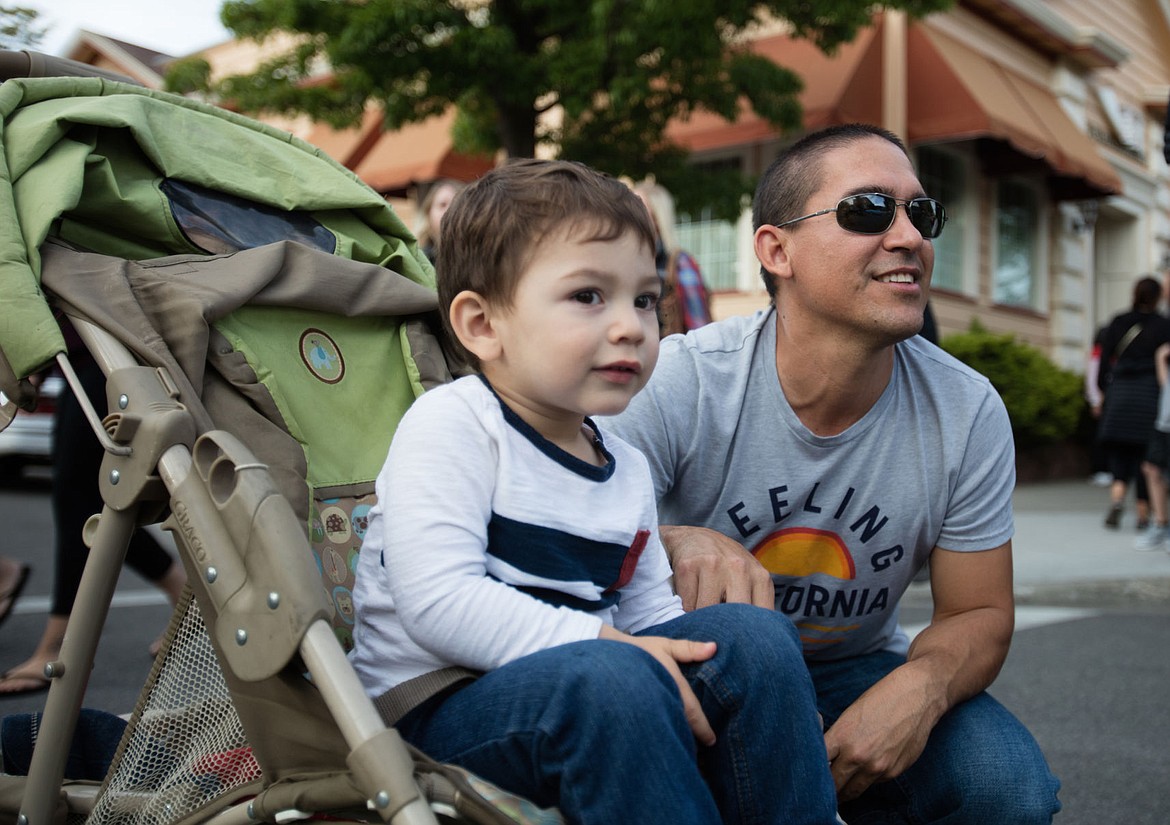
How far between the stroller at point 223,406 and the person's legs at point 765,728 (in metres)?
0.32

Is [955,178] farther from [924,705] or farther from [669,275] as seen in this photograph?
[924,705]

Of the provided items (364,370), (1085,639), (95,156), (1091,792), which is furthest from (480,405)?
(1085,639)

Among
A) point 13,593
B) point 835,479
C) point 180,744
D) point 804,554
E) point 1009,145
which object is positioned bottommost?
point 13,593

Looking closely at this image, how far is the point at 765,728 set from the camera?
1729 mm

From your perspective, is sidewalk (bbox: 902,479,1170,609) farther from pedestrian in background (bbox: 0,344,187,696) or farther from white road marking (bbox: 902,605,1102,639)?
pedestrian in background (bbox: 0,344,187,696)

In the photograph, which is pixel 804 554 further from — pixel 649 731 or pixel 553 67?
pixel 553 67

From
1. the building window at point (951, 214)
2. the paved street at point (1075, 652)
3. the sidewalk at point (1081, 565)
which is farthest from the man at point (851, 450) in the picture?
the building window at point (951, 214)

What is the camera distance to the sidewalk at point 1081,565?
738cm

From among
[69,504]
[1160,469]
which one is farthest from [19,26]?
[1160,469]

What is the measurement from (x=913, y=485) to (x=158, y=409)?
1.48 m

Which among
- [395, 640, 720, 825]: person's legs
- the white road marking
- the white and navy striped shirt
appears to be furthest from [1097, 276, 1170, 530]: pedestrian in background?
[395, 640, 720, 825]: person's legs

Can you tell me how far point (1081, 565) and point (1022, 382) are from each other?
6.21 m

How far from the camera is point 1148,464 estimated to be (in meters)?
9.36

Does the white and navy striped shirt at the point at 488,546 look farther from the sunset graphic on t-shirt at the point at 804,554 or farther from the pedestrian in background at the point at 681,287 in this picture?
the pedestrian in background at the point at 681,287
